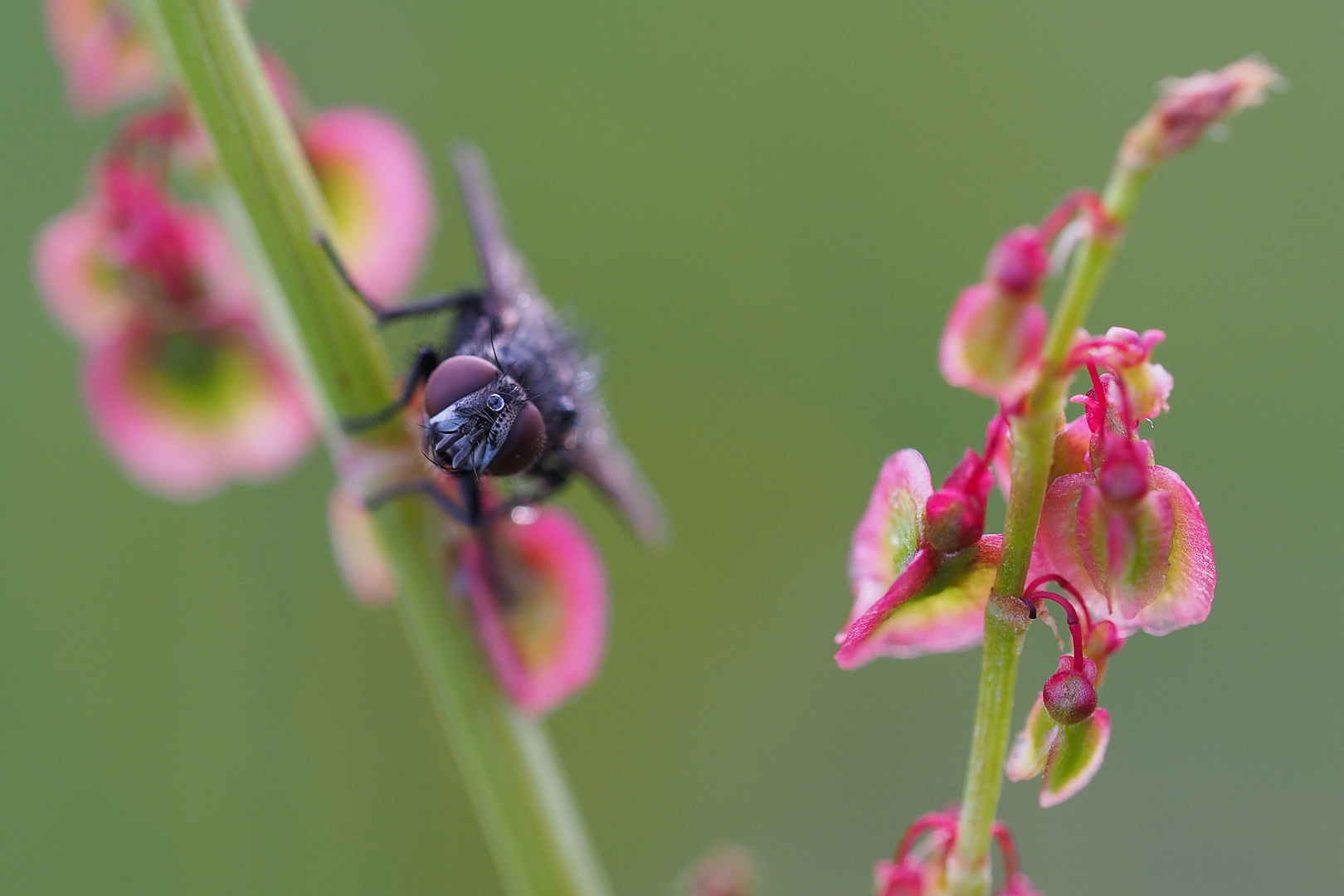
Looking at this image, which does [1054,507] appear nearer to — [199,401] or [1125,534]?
[1125,534]

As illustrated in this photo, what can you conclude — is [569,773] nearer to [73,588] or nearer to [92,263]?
[73,588]

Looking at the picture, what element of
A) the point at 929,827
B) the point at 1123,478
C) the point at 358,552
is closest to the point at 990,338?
the point at 1123,478

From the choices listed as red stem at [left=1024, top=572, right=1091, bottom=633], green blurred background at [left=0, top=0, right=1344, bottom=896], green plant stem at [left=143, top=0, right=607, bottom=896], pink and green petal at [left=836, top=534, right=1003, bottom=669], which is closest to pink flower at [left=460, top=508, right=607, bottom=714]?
green plant stem at [left=143, top=0, right=607, bottom=896]

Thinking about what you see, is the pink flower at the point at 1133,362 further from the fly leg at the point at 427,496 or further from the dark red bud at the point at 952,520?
the fly leg at the point at 427,496

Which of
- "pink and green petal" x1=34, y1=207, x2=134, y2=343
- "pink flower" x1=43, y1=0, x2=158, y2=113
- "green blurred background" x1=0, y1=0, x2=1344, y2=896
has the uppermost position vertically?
"pink flower" x1=43, y1=0, x2=158, y2=113

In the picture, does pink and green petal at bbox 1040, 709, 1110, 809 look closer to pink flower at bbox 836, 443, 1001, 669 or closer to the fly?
pink flower at bbox 836, 443, 1001, 669

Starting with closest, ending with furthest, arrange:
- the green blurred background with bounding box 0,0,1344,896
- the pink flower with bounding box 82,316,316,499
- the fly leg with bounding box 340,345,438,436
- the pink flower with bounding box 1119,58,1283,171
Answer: the pink flower with bounding box 1119,58,1283,171, the fly leg with bounding box 340,345,438,436, the pink flower with bounding box 82,316,316,499, the green blurred background with bounding box 0,0,1344,896

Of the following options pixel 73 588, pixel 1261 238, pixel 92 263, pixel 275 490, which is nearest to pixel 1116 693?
pixel 1261 238
